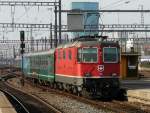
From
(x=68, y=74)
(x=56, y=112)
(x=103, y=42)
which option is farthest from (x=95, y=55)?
(x=56, y=112)

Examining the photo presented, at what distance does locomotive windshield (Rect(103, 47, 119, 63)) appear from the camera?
25303mm

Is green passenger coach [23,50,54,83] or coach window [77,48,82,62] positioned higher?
coach window [77,48,82,62]

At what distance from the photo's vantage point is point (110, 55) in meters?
25.4

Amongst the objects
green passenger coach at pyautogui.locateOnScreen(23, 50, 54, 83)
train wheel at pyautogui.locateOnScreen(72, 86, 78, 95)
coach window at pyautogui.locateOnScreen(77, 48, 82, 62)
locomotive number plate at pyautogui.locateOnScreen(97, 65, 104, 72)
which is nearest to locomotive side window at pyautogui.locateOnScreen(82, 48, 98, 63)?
coach window at pyautogui.locateOnScreen(77, 48, 82, 62)

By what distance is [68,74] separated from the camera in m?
28.2

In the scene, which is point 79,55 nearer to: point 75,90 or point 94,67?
point 94,67

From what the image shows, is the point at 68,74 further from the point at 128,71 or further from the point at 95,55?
the point at 128,71

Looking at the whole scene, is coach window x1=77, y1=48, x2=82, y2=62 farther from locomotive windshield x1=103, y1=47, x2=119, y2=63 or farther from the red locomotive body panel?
locomotive windshield x1=103, y1=47, x2=119, y2=63

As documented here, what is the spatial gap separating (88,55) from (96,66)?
0.77 metres

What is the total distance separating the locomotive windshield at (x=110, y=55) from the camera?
83.0 ft

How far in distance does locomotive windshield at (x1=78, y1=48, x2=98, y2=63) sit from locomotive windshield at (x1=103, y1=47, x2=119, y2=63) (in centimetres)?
46

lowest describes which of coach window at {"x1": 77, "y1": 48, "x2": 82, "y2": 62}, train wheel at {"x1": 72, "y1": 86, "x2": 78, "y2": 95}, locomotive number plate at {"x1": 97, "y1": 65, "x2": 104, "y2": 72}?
train wheel at {"x1": 72, "y1": 86, "x2": 78, "y2": 95}

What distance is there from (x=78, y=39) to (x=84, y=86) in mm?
2933

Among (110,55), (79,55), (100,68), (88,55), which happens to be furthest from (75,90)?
(110,55)
